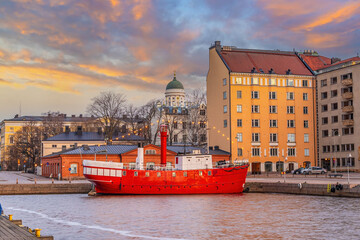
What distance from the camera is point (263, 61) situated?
107500 millimetres

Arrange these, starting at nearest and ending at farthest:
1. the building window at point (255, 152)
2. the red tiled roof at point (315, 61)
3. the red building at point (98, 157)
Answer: the red building at point (98, 157) → the building window at point (255, 152) → the red tiled roof at point (315, 61)

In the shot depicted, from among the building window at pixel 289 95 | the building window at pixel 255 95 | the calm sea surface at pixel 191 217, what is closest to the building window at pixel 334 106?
the building window at pixel 289 95

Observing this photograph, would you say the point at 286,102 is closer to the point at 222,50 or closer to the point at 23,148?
the point at 222,50

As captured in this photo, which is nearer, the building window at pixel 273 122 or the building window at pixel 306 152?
the building window at pixel 273 122

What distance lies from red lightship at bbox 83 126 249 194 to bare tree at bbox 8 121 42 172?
6894cm

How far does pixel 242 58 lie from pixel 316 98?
18.0m

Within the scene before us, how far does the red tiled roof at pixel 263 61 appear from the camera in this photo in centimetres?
10388

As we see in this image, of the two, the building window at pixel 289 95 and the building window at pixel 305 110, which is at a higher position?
the building window at pixel 289 95

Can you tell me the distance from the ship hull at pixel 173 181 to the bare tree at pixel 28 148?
226 ft

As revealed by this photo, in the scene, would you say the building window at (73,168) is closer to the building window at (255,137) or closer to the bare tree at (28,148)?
the building window at (255,137)

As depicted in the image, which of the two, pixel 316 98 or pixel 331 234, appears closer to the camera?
pixel 331 234

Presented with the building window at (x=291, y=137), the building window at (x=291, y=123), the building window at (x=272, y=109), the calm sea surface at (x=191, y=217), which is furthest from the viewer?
the building window at (x=291, y=123)

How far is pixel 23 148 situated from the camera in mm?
131500

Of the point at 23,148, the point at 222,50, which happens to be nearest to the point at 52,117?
the point at 23,148
